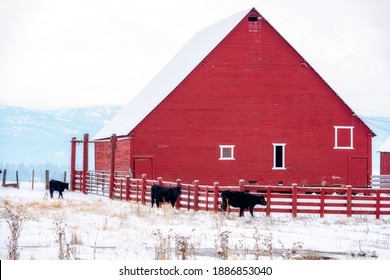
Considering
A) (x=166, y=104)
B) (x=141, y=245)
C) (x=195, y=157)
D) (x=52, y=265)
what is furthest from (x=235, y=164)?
(x=52, y=265)

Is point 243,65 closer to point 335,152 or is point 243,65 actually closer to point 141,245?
point 335,152

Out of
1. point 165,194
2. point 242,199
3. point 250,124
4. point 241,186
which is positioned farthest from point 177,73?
point 242,199

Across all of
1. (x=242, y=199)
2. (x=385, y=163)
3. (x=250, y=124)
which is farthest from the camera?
(x=385, y=163)

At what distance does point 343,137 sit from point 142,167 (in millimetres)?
10122

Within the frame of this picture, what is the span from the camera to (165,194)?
23984mm

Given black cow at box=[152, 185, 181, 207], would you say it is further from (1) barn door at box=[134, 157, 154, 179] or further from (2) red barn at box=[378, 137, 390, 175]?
(2) red barn at box=[378, 137, 390, 175]

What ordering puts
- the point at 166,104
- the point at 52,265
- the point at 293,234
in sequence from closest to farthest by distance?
the point at 52,265 < the point at 293,234 < the point at 166,104

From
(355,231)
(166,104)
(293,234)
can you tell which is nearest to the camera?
(293,234)

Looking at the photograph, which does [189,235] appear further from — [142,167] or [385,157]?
[385,157]

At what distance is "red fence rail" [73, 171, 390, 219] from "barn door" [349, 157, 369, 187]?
15.0 feet

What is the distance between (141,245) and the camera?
13.9m

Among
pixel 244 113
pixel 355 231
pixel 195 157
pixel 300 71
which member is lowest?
pixel 355 231

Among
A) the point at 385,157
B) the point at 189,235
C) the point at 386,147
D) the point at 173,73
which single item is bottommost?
the point at 189,235

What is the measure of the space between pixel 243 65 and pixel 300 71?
2887 mm
